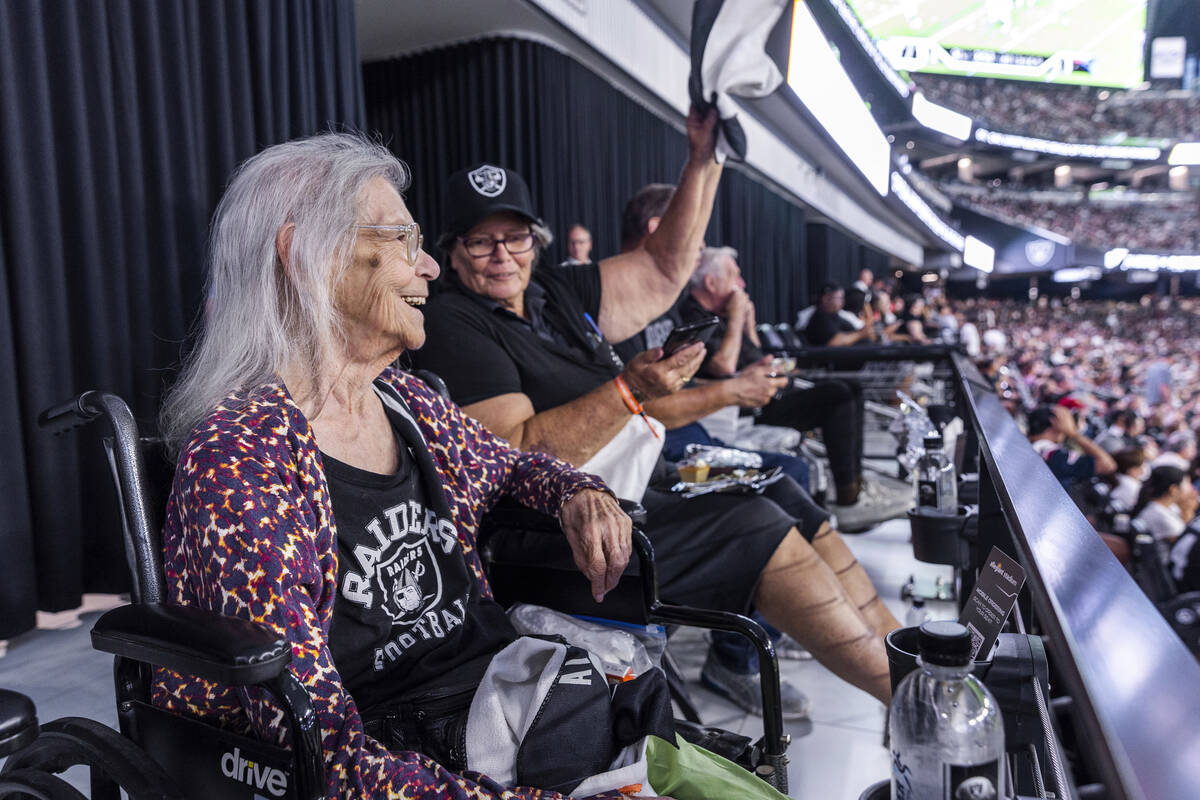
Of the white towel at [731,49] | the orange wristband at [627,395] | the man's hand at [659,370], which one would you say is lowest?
the orange wristband at [627,395]

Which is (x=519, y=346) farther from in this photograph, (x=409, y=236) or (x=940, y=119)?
(x=940, y=119)

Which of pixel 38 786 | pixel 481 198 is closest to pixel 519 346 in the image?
pixel 481 198

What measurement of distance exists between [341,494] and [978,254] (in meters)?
25.0

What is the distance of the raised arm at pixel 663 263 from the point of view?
8.22 feet

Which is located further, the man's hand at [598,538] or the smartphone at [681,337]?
the smartphone at [681,337]

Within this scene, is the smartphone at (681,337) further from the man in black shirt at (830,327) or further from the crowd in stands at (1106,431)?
the man in black shirt at (830,327)

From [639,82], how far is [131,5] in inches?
143

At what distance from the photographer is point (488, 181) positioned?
2.06 m

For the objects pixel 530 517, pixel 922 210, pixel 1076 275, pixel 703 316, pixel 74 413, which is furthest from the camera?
pixel 1076 275

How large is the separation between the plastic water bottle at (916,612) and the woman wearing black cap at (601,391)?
633 mm

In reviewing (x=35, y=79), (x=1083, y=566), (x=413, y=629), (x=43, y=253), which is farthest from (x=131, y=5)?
(x=1083, y=566)

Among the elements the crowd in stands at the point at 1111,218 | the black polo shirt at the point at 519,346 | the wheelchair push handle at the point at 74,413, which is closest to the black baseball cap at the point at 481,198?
the black polo shirt at the point at 519,346

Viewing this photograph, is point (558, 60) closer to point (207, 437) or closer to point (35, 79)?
point (35, 79)

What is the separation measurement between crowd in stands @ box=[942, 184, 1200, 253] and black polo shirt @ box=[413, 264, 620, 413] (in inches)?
1212
